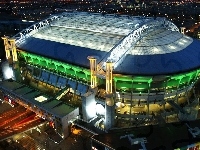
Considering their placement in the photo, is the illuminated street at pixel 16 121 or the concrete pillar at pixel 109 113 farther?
the illuminated street at pixel 16 121

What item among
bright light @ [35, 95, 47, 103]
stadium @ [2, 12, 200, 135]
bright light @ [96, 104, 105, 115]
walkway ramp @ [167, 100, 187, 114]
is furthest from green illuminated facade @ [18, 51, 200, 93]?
bright light @ [35, 95, 47, 103]

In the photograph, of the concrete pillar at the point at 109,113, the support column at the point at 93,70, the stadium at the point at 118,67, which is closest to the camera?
the concrete pillar at the point at 109,113

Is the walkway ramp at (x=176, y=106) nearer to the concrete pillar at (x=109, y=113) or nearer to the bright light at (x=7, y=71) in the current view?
the concrete pillar at (x=109, y=113)

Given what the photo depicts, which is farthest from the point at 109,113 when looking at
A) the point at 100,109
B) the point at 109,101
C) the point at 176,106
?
the point at 176,106

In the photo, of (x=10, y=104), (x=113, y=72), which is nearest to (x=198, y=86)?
(x=113, y=72)

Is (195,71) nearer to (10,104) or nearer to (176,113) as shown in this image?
(176,113)

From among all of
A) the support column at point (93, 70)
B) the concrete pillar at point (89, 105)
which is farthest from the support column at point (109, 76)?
the concrete pillar at point (89, 105)

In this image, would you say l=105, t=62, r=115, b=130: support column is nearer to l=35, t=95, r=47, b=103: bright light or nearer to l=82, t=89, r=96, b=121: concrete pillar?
l=82, t=89, r=96, b=121: concrete pillar

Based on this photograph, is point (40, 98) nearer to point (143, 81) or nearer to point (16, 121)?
point (16, 121)
